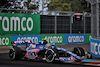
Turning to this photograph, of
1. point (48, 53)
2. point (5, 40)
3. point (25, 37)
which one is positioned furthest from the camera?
point (25, 37)

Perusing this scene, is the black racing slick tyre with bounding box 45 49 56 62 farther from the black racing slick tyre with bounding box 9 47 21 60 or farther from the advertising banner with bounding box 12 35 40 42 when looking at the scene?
the advertising banner with bounding box 12 35 40 42

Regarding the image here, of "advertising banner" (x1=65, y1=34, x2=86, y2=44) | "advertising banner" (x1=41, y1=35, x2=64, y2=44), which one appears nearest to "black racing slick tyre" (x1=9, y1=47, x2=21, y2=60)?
"advertising banner" (x1=41, y1=35, x2=64, y2=44)

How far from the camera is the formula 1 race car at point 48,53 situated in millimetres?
10823

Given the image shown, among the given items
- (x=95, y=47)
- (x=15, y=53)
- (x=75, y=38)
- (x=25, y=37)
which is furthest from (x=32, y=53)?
(x=75, y=38)

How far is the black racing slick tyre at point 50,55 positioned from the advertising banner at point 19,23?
1180 centimetres

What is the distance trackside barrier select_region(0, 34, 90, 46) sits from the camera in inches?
857

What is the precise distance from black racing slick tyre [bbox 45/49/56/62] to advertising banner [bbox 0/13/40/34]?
11.8 meters

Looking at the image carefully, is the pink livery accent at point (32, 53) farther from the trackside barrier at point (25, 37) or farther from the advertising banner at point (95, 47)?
the trackside barrier at point (25, 37)

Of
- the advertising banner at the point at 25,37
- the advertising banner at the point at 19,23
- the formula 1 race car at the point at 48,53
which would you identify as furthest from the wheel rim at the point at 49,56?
the advertising banner at the point at 19,23

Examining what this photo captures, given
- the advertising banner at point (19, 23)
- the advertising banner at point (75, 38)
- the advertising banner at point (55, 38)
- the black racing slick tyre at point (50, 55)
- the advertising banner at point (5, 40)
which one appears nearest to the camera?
the black racing slick tyre at point (50, 55)

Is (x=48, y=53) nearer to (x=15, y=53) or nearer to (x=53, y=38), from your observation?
(x=15, y=53)

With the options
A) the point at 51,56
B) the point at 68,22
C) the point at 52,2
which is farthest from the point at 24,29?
the point at 52,2

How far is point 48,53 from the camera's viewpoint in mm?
11078

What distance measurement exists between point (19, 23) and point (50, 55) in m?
12.3
